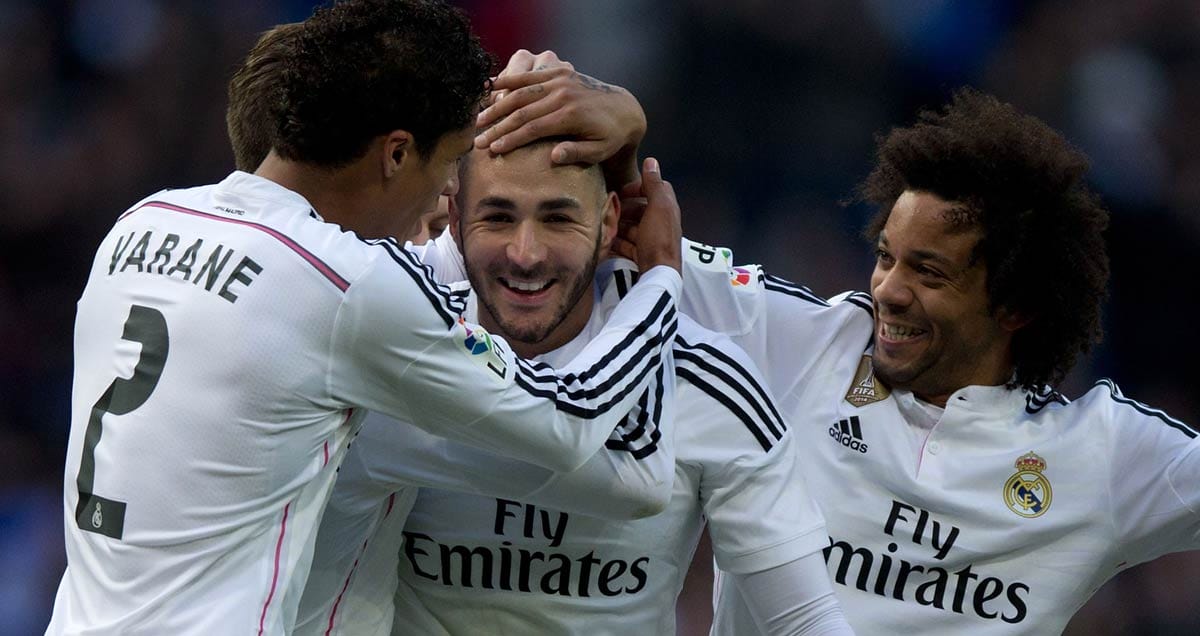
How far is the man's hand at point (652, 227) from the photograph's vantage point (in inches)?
140

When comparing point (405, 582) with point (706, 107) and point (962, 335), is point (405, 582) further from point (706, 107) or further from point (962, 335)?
point (706, 107)

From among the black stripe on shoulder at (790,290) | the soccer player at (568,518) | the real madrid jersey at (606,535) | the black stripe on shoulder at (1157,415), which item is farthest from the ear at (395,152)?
the black stripe on shoulder at (1157,415)

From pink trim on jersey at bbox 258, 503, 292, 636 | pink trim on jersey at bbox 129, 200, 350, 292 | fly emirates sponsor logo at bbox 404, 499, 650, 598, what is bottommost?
pink trim on jersey at bbox 258, 503, 292, 636

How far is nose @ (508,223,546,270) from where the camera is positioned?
3.47 metres

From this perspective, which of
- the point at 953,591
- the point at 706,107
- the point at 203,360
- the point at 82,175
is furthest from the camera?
the point at 706,107

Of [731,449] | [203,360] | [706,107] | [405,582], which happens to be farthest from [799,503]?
[706,107]

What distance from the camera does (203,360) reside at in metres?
2.66

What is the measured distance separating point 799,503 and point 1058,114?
18.1ft

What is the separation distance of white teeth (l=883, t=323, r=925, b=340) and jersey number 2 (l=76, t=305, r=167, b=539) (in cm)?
193

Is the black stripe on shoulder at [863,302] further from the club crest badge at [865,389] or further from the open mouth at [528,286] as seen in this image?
the open mouth at [528,286]

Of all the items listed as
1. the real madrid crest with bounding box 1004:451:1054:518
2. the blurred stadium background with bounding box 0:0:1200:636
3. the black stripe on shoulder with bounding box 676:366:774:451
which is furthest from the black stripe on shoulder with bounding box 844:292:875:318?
the blurred stadium background with bounding box 0:0:1200:636

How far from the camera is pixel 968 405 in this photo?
3914 mm

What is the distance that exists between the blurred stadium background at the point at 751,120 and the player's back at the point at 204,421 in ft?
14.5

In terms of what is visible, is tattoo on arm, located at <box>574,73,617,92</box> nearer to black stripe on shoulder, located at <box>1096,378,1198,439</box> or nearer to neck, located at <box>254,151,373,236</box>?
neck, located at <box>254,151,373,236</box>
